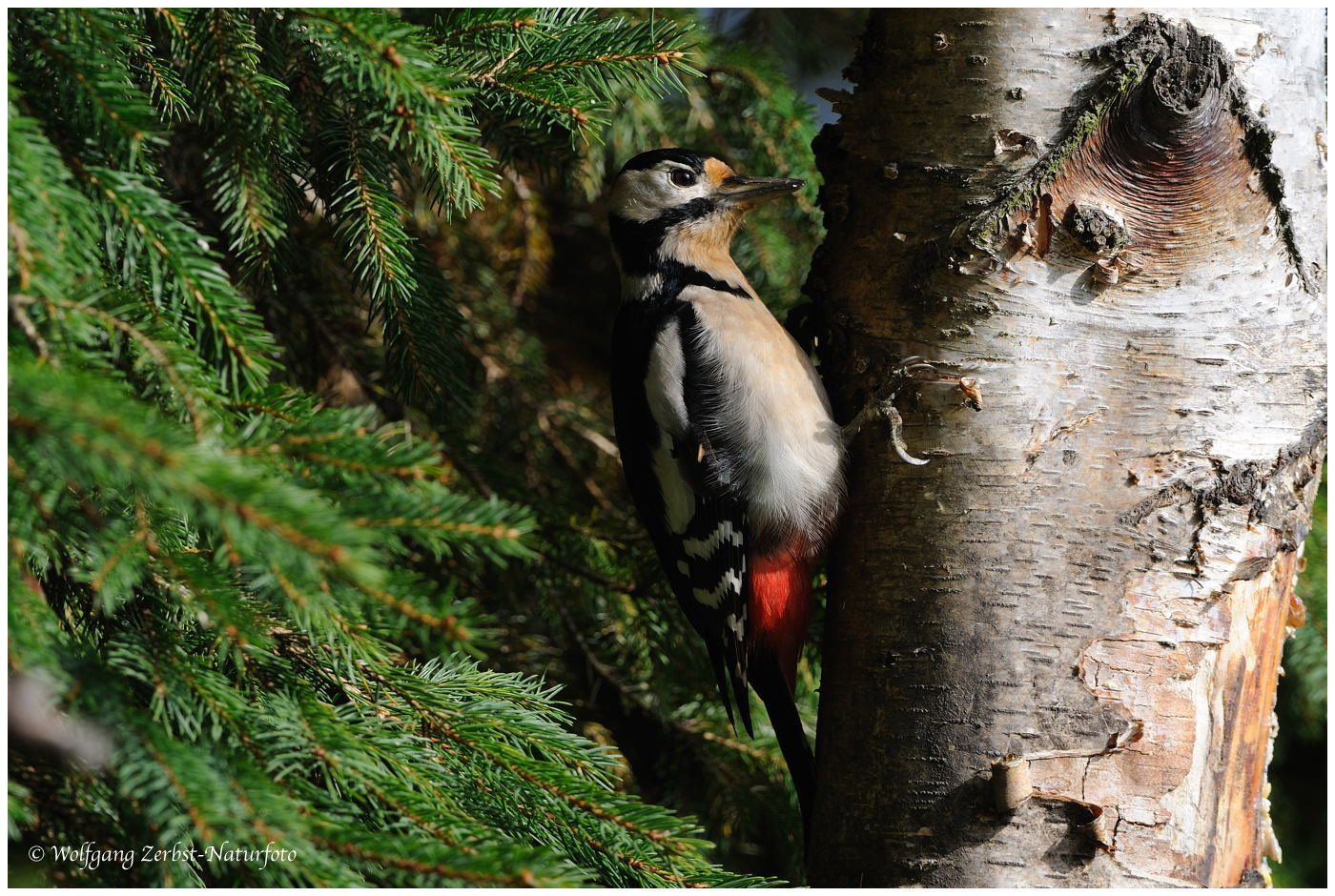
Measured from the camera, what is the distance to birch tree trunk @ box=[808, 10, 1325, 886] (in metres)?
1.44

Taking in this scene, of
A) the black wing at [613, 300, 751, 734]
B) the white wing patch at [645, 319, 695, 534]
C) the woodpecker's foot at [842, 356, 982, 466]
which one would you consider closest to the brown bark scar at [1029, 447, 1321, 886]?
the woodpecker's foot at [842, 356, 982, 466]

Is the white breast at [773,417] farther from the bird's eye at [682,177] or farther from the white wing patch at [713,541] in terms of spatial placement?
the bird's eye at [682,177]

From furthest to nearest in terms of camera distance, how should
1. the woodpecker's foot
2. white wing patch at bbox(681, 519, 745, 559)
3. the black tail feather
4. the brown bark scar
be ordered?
1. white wing patch at bbox(681, 519, 745, 559)
2. the black tail feather
3. the woodpecker's foot
4. the brown bark scar

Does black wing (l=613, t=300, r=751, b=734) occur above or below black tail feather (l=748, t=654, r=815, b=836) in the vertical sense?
above

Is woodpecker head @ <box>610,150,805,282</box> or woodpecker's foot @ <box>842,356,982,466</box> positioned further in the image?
woodpecker head @ <box>610,150,805,282</box>

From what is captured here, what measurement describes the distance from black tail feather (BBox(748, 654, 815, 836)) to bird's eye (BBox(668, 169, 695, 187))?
1.07m

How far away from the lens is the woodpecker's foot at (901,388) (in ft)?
5.22

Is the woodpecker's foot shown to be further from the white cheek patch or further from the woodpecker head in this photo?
the white cheek patch

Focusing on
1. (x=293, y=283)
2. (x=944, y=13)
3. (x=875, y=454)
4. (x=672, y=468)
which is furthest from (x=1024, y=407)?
(x=293, y=283)

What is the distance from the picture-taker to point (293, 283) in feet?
7.00

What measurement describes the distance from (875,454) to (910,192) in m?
0.45

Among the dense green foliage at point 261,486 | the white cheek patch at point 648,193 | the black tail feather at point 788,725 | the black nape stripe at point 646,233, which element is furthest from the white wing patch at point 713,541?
the white cheek patch at point 648,193

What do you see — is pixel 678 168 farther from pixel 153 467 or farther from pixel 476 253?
pixel 153 467

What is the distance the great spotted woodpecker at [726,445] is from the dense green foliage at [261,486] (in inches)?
15.6
